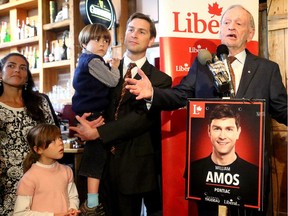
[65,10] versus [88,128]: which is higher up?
[65,10]

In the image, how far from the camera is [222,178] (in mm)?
1625

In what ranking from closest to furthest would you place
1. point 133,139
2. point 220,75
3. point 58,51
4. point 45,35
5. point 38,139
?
point 220,75 < point 38,139 < point 133,139 < point 58,51 < point 45,35

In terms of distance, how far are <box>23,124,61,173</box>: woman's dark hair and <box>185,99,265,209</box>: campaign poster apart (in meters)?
0.91

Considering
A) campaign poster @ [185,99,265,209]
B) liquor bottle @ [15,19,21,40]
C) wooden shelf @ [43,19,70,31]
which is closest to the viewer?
campaign poster @ [185,99,265,209]

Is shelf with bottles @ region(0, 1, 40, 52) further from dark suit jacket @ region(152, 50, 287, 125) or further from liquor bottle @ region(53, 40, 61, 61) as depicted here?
dark suit jacket @ region(152, 50, 287, 125)

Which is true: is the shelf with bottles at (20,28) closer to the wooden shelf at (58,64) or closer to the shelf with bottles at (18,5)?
the shelf with bottles at (18,5)

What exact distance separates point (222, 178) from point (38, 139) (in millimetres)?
1136

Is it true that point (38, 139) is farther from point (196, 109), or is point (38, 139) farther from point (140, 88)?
point (196, 109)

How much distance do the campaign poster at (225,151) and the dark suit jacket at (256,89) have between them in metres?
0.24

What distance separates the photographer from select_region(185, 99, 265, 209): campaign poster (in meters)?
1.57

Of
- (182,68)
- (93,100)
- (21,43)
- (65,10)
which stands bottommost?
(93,100)

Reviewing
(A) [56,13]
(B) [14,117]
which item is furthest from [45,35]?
(B) [14,117]

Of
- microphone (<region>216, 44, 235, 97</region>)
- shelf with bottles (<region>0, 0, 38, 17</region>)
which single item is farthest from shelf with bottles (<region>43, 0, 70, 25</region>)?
microphone (<region>216, 44, 235, 97</region>)

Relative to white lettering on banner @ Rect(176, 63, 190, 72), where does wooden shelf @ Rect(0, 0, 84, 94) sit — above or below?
above
